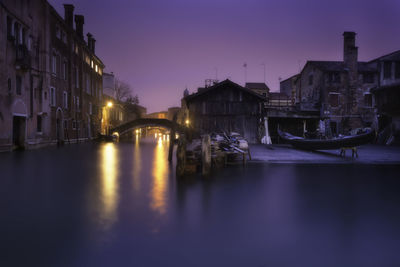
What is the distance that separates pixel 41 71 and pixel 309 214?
25.4 m

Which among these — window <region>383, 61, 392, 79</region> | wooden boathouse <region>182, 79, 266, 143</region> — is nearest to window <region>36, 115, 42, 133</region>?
wooden boathouse <region>182, 79, 266, 143</region>

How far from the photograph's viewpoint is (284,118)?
32094 mm

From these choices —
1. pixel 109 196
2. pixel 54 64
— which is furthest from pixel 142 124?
pixel 109 196

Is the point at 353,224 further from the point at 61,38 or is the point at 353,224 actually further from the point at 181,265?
the point at 61,38

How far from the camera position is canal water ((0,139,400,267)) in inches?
148

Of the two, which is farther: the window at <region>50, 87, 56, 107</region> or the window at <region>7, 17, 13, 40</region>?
the window at <region>50, 87, 56, 107</region>

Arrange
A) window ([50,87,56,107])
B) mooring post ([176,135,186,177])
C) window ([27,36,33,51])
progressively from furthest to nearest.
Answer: window ([50,87,56,107]) < window ([27,36,33,51]) < mooring post ([176,135,186,177])

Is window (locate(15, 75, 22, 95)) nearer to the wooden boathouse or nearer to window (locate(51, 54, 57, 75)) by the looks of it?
window (locate(51, 54, 57, 75))

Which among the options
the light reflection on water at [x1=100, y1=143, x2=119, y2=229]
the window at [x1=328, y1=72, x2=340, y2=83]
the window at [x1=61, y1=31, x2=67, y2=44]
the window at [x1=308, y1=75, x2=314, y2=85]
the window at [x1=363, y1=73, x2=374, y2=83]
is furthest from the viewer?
the window at [x1=308, y1=75, x2=314, y2=85]

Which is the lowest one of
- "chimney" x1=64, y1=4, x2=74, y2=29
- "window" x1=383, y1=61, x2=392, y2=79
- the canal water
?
the canal water

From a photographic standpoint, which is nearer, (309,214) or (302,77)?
(309,214)

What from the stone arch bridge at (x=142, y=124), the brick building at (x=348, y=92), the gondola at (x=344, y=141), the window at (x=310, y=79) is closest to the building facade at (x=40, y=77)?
the stone arch bridge at (x=142, y=124)

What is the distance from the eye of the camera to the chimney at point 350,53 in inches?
1369

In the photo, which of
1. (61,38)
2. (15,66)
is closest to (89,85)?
(61,38)
